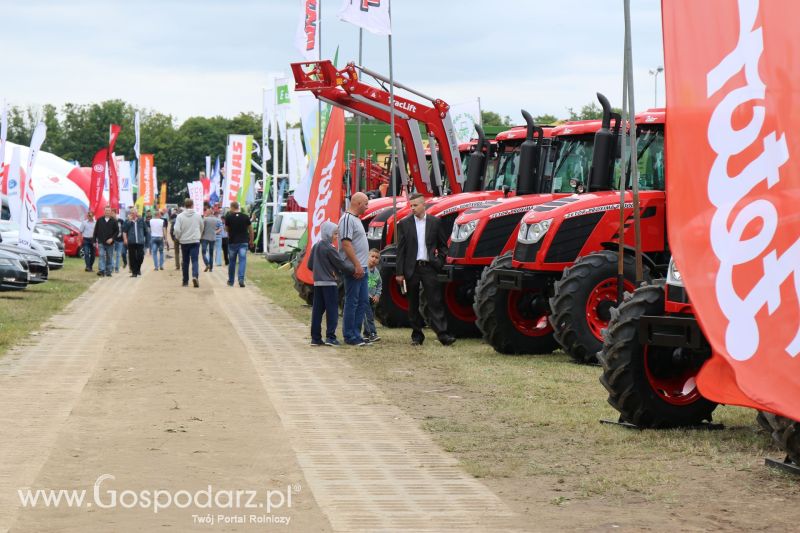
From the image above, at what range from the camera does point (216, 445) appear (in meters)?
9.51

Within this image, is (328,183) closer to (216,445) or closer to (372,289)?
(372,289)

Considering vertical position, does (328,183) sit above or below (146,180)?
below

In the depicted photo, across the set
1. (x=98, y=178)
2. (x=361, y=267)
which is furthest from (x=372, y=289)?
(x=98, y=178)

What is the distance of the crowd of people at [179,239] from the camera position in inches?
1195

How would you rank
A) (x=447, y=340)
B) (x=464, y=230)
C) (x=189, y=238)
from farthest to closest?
(x=189, y=238), (x=464, y=230), (x=447, y=340)

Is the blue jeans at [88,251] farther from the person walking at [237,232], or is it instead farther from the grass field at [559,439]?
the grass field at [559,439]

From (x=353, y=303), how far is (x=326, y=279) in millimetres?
475

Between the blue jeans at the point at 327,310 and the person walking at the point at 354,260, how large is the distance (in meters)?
0.17

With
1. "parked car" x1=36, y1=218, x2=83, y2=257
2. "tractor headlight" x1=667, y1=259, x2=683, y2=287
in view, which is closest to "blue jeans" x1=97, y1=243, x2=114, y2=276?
"parked car" x1=36, y1=218, x2=83, y2=257

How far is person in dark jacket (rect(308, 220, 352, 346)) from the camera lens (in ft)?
55.6

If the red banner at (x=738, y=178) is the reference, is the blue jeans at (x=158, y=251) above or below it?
below

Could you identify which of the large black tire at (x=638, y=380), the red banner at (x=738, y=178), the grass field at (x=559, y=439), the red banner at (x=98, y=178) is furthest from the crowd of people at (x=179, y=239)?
the red banner at (x=738, y=178)

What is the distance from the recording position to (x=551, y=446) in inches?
381

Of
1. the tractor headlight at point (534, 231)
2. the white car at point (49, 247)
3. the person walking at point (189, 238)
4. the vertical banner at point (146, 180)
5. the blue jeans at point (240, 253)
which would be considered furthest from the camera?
the vertical banner at point (146, 180)
